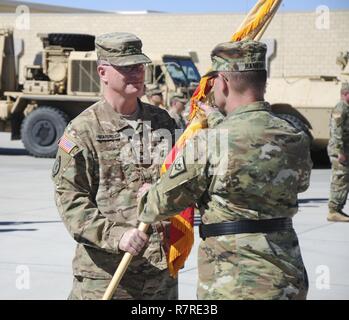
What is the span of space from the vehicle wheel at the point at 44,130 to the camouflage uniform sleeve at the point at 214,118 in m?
15.6

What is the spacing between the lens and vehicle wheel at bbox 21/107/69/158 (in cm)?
1903

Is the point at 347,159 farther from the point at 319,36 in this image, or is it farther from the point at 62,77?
the point at 319,36

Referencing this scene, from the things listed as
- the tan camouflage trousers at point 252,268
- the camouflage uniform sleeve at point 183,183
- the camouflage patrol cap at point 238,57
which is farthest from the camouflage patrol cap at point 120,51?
the tan camouflage trousers at point 252,268

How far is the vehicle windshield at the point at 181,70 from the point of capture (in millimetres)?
18391

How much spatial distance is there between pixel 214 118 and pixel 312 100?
1436 centimetres

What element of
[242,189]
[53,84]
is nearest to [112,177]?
[242,189]

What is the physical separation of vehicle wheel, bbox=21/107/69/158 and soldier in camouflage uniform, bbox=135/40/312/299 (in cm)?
1587

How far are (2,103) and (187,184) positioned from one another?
17151mm

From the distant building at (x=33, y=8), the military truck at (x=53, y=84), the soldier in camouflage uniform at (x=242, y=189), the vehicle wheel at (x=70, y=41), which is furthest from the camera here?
the distant building at (x=33, y=8)

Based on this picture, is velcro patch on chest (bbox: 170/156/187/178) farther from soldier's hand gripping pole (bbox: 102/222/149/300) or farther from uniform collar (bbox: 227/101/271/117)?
soldier's hand gripping pole (bbox: 102/222/149/300)

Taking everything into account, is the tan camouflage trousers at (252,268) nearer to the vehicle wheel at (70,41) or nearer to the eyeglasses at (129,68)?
the eyeglasses at (129,68)

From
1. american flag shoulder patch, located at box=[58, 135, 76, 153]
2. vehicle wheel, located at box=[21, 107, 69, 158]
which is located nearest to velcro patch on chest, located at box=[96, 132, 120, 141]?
american flag shoulder patch, located at box=[58, 135, 76, 153]

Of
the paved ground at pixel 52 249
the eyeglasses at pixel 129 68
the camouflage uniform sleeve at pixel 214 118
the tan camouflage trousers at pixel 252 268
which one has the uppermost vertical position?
the eyeglasses at pixel 129 68

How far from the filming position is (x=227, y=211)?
126 inches
